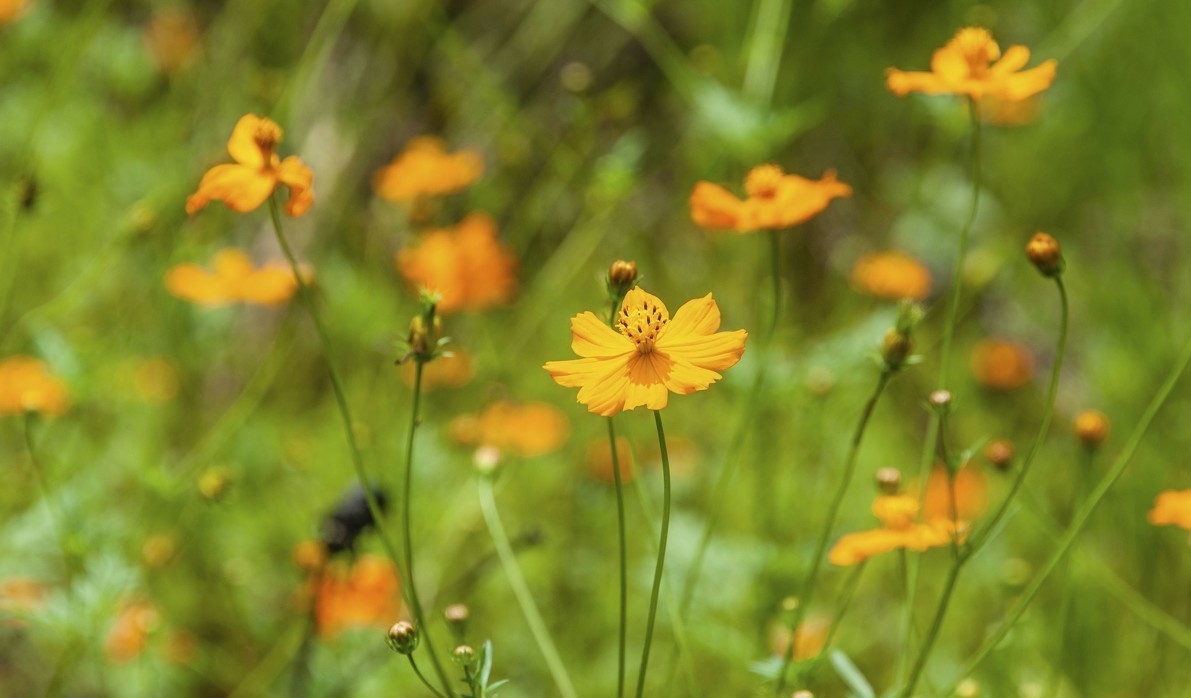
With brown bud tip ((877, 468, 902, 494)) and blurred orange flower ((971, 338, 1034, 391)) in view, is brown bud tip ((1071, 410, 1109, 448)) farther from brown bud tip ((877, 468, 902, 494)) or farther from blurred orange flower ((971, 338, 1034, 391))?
blurred orange flower ((971, 338, 1034, 391))

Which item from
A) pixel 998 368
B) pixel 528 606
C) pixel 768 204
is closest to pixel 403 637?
pixel 528 606

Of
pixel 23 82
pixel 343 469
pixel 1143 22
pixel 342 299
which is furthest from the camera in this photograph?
pixel 1143 22

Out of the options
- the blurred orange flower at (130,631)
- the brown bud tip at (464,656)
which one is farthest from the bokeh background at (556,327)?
the brown bud tip at (464,656)

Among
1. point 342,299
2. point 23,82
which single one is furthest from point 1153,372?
point 23,82

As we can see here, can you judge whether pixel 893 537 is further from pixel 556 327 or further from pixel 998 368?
pixel 556 327

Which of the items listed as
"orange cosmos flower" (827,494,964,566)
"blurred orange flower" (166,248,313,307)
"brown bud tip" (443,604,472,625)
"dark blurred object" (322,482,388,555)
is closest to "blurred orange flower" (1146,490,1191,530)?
"orange cosmos flower" (827,494,964,566)

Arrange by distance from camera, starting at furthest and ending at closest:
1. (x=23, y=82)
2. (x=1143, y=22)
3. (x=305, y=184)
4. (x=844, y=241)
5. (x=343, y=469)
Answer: (x=844, y=241), (x=1143, y=22), (x=23, y=82), (x=343, y=469), (x=305, y=184)

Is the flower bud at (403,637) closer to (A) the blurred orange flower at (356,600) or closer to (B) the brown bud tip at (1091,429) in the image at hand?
(A) the blurred orange flower at (356,600)

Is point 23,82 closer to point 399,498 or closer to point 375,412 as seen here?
point 375,412
